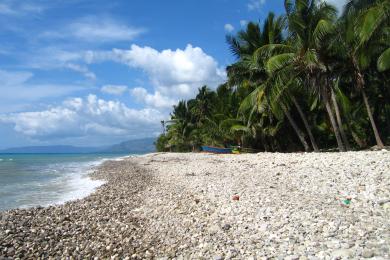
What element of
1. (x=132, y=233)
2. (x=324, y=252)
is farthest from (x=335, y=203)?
(x=132, y=233)

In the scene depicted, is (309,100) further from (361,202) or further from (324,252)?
(324,252)

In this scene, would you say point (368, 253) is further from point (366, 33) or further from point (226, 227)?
point (366, 33)

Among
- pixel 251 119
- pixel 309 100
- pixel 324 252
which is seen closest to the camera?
pixel 324 252

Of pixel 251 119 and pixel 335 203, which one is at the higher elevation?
pixel 251 119

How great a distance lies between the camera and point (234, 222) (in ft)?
21.3

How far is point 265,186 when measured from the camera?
30.1 ft

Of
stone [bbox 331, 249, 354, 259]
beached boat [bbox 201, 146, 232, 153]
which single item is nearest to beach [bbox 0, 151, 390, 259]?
stone [bbox 331, 249, 354, 259]

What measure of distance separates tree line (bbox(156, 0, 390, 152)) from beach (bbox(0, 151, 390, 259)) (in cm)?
759

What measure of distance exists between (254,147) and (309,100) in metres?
8.21

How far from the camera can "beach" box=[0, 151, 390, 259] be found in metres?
5.07

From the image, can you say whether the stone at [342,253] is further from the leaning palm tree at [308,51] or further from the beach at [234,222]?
the leaning palm tree at [308,51]

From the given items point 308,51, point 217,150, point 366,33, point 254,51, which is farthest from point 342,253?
point 217,150

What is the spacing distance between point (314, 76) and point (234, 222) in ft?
41.4

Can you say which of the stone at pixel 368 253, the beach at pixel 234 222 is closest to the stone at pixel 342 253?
the beach at pixel 234 222
